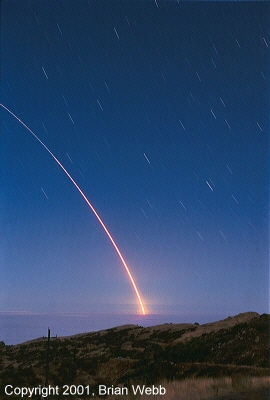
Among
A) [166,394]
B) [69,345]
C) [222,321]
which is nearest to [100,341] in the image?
[69,345]

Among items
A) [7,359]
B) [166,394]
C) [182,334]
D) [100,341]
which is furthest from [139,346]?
[166,394]

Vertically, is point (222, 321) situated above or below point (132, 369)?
above

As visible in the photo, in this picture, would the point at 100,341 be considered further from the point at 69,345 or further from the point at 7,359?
the point at 7,359

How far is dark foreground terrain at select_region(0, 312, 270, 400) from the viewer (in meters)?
39.0

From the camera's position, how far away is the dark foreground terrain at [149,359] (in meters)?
39.0

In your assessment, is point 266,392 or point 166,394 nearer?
point 266,392

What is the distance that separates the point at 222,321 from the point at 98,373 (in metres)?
29.8

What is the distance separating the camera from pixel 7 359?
225ft

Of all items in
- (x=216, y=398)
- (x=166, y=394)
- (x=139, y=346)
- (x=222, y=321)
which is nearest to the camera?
(x=216, y=398)

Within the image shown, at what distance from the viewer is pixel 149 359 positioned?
4903cm

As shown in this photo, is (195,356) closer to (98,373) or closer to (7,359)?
(98,373)

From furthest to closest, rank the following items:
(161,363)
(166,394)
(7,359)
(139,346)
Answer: (7,359) → (139,346) → (161,363) → (166,394)

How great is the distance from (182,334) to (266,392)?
165ft

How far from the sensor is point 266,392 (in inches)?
662
